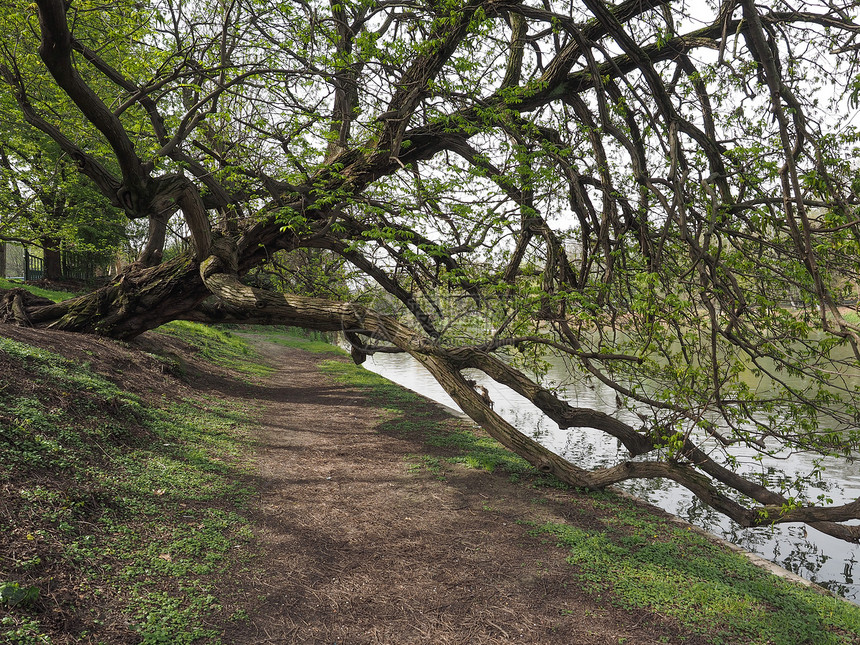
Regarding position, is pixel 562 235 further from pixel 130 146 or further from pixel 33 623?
pixel 33 623

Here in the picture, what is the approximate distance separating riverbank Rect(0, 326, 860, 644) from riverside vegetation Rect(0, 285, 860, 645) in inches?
0.7

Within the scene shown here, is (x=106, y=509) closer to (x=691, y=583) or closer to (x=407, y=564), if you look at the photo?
(x=407, y=564)

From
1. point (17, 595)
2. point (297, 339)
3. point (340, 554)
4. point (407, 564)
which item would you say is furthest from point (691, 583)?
point (297, 339)

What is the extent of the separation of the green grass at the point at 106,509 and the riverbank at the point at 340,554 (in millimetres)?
17

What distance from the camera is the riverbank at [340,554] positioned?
3.17 meters

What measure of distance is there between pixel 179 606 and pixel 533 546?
287cm

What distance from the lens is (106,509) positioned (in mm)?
3932

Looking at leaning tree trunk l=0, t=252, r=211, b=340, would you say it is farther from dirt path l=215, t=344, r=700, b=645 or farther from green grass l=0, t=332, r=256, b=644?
dirt path l=215, t=344, r=700, b=645

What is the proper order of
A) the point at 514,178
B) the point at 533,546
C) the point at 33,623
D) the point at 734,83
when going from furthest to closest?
the point at 514,178
the point at 734,83
the point at 533,546
the point at 33,623

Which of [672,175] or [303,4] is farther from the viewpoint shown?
[303,4]

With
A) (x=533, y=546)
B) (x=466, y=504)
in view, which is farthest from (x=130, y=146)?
(x=533, y=546)

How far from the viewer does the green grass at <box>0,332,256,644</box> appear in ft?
9.66

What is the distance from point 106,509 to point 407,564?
2.44 meters

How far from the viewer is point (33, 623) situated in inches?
102
